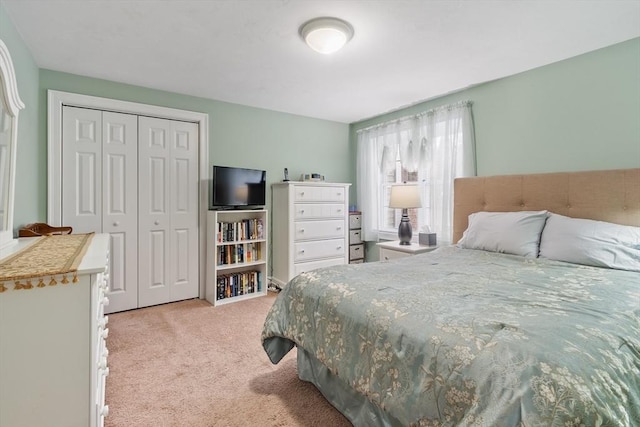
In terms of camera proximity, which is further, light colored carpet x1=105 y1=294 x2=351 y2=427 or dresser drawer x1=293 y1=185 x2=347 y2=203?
dresser drawer x1=293 y1=185 x2=347 y2=203

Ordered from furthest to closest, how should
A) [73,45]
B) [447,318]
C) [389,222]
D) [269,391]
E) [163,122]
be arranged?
[389,222] < [163,122] < [73,45] < [269,391] < [447,318]

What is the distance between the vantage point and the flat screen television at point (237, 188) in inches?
135

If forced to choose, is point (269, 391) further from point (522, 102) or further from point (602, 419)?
point (522, 102)

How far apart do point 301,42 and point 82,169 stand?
236 centimetres

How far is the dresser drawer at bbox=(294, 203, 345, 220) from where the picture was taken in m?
3.79

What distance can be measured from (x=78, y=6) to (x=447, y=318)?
8.70 feet

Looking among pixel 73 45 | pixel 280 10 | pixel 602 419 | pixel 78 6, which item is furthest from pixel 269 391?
pixel 73 45

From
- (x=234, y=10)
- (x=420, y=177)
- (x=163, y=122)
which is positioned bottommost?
(x=420, y=177)

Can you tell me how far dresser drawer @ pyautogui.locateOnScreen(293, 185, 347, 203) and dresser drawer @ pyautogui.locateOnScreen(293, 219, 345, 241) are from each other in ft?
0.92

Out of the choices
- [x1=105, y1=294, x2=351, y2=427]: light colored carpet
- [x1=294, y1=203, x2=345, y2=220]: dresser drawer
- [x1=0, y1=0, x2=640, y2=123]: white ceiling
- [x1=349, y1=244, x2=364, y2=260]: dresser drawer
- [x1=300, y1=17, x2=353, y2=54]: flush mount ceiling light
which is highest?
[x1=0, y1=0, x2=640, y2=123]: white ceiling

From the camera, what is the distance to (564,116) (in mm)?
2641

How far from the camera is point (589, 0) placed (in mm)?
1854

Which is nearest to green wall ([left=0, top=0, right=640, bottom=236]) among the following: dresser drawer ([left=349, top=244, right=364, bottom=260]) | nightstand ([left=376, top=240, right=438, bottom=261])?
nightstand ([left=376, top=240, right=438, bottom=261])

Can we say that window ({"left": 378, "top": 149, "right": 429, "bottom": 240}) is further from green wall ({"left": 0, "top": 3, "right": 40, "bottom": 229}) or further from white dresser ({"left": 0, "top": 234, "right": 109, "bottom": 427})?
green wall ({"left": 0, "top": 3, "right": 40, "bottom": 229})
